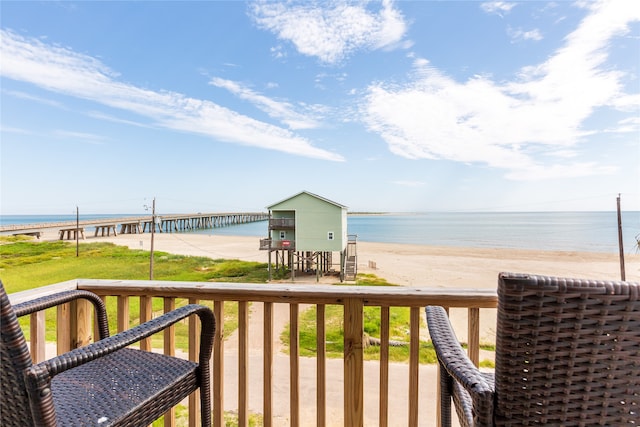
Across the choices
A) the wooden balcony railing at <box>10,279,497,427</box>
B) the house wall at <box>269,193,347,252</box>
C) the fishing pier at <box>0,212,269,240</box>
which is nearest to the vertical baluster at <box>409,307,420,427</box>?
the wooden balcony railing at <box>10,279,497,427</box>

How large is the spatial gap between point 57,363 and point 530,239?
28027mm

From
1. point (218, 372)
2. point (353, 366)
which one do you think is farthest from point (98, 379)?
point (353, 366)

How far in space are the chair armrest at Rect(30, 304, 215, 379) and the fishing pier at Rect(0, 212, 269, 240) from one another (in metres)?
21.3

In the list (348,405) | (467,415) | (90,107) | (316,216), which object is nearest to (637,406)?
(467,415)

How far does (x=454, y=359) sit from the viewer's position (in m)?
0.78

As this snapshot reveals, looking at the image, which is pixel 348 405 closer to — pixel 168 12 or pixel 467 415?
pixel 467 415

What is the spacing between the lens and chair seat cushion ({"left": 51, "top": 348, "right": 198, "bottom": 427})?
873 millimetres

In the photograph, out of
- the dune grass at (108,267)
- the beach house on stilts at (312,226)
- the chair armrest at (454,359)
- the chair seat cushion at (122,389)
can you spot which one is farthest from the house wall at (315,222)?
the chair armrest at (454,359)

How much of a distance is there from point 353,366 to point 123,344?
38.1 inches

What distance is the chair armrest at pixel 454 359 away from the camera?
0.65 m

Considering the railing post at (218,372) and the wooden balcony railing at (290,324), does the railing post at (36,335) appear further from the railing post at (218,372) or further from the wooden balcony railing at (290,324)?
the railing post at (218,372)

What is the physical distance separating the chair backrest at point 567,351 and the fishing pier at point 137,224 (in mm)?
21983

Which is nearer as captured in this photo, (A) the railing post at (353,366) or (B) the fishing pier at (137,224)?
(A) the railing post at (353,366)

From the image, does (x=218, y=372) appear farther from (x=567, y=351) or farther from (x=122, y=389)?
(x=567, y=351)
